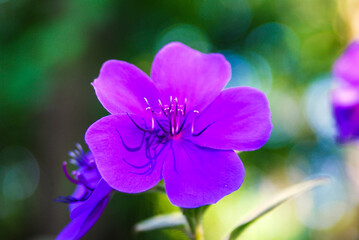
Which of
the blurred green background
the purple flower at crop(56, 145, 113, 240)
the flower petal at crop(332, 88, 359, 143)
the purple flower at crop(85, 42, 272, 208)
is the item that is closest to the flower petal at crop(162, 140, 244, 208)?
the purple flower at crop(85, 42, 272, 208)

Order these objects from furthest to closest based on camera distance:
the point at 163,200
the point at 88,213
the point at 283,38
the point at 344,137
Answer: the point at 283,38
the point at 163,200
the point at 344,137
the point at 88,213

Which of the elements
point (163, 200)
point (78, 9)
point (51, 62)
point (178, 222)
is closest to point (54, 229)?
point (163, 200)

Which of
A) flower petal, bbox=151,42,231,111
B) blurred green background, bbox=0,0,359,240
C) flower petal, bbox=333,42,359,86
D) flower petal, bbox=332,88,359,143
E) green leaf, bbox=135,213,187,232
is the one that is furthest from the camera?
blurred green background, bbox=0,0,359,240

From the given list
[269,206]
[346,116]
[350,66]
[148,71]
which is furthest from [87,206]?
[148,71]

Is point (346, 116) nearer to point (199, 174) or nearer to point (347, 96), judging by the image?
point (347, 96)

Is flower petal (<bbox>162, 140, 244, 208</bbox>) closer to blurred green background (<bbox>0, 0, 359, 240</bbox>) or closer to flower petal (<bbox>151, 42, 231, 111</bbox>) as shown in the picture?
flower petal (<bbox>151, 42, 231, 111</bbox>)

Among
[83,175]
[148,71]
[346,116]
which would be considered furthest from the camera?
[148,71]

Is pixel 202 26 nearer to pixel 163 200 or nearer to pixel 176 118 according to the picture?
pixel 163 200
